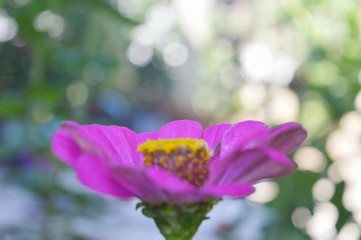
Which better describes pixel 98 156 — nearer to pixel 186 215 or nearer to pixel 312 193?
pixel 186 215

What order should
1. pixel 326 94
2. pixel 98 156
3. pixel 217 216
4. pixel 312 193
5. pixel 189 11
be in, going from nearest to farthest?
pixel 98 156 < pixel 312 193 < pixel 326 94 < pixel 217 216 < pixel 189 11

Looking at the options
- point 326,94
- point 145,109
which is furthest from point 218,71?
point 326,94

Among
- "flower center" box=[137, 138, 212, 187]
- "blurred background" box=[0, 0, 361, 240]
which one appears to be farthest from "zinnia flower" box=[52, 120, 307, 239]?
"blurred background" box=[0, 0, 361, 240]

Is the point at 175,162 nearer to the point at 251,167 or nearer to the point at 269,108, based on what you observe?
the point at 251,167

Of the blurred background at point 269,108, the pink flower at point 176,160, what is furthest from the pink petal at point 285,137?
the blurred background at point 269,108

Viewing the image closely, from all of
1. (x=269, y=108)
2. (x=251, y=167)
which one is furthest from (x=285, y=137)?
(x=269, y=108)
